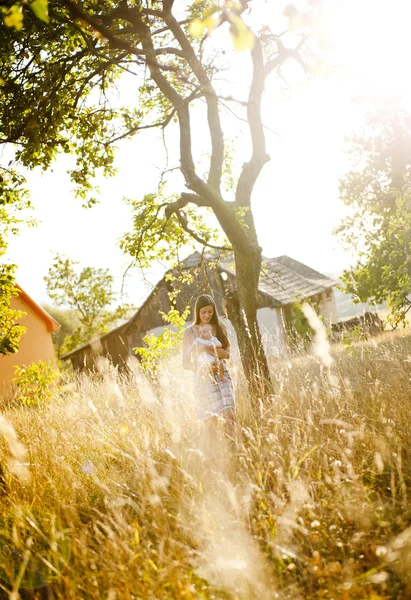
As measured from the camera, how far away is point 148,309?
26.6 meters

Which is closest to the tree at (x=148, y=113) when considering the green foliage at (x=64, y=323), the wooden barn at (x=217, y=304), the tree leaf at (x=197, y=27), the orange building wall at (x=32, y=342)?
the tree leaf at (x=197, y=27)

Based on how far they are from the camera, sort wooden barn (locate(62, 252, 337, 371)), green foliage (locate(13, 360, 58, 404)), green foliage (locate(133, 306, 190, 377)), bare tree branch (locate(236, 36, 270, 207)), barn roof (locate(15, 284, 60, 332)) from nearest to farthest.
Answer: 1. bare tree branch (locate(236, 36, 270, 207))
2. green foliage (locate(133, 306, 190, 377))
3. green foliage (locate(13, 360, 58, 404))
4. wooden barn (locate(62, 252, 337, 371))
5. barn roof (locate(15, 284, 60, 332))

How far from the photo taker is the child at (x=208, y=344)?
4719mm

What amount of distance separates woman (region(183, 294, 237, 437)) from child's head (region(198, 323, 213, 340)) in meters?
0.05

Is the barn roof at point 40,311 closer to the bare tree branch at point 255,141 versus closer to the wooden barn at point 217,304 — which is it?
the wooden barn at point 217,304

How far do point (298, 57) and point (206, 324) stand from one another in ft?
14.9

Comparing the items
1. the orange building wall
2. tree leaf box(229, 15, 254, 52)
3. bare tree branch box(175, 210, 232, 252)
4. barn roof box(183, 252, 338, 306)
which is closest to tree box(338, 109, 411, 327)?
barn roof box(183, 252, 338, 306)

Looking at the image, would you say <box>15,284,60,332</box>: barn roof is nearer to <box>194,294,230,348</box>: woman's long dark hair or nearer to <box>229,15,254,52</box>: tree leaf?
<box>194,294,230,348</box>: woman's long dark hair

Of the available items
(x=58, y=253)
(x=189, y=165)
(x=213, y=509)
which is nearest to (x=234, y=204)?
(x=189, y=165)

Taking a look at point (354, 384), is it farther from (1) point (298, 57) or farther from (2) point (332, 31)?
(1) point (298, 57)

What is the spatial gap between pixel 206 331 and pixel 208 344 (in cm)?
19

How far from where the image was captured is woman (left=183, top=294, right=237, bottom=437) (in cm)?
459

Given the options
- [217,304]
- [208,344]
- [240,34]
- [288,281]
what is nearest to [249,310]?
[208,344]

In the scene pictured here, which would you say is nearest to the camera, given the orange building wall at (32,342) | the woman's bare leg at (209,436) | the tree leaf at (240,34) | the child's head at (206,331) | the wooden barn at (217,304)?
the tree leaf at (240,34)
